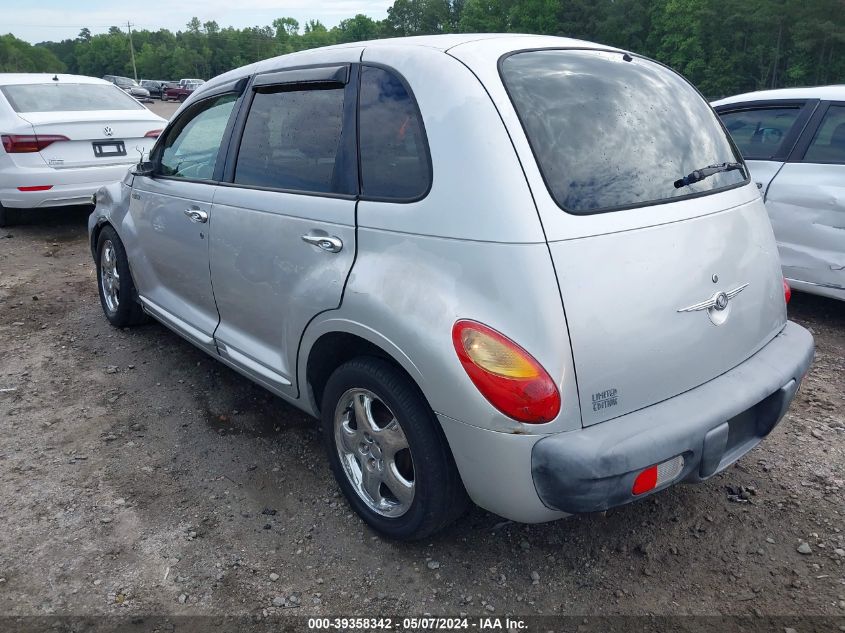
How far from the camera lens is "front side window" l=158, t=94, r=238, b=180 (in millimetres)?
3482

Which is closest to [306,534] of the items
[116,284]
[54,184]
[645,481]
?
[645,481]

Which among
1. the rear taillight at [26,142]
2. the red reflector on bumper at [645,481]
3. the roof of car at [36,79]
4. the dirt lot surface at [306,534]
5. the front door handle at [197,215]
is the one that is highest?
the roof of car at [36,79]

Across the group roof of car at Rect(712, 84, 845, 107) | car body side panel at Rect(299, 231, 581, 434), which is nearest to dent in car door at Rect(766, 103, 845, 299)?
roof of car at Rect(712, 84, 845, 107)

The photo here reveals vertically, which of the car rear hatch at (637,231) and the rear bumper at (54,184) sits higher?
the car rear hatch at (637,231)

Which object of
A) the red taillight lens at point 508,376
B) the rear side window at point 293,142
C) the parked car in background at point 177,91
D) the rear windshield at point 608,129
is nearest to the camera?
the red taillight lens at point 508,376

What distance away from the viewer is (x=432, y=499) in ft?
7.79

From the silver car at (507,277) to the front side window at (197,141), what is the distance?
470 millimetres

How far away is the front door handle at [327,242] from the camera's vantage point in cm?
257

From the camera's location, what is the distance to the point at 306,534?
278 cm

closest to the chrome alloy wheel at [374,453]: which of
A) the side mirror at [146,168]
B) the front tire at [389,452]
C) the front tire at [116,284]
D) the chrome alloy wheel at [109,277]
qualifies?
the front tire at [389,452]

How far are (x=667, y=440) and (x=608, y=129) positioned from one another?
1097 millimetres

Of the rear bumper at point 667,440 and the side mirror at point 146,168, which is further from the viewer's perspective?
the side mirror at point 146,168

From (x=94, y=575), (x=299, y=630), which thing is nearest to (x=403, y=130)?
(x=299, y=630)

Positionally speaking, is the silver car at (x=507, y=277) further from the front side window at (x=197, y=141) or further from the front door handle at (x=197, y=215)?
the front side window at (x=197, y=141)
